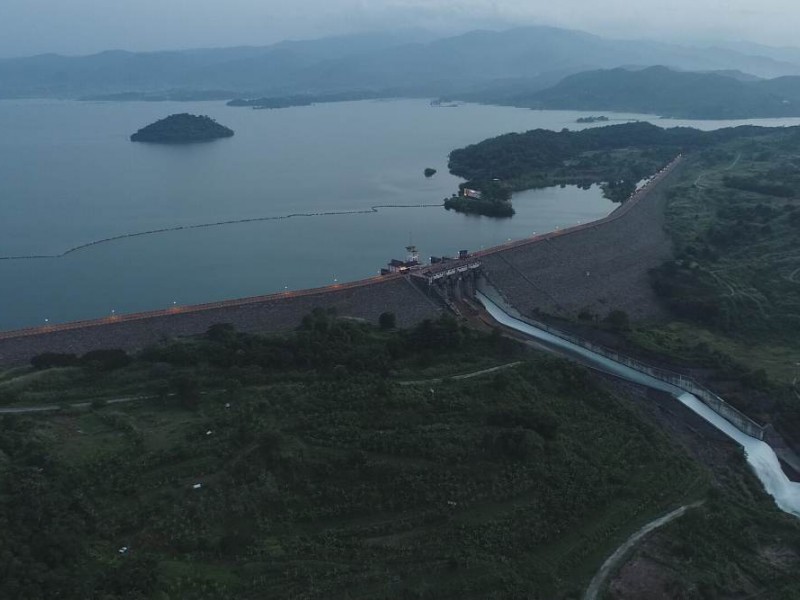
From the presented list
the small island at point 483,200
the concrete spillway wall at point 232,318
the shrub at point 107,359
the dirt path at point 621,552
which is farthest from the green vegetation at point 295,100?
the dirt path at point 621,552

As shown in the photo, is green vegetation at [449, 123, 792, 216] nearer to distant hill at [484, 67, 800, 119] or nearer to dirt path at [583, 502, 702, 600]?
dirt path at [583, 502, 702, 600]

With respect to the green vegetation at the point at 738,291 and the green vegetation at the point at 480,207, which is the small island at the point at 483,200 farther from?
the green vegetation at the point at 738,291

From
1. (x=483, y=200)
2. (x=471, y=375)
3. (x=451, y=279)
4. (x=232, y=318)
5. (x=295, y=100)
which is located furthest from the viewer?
(x=295, y=100)

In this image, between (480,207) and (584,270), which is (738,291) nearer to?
(584,270)

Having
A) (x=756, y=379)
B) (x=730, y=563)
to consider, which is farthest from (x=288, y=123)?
(x=730, y=563)

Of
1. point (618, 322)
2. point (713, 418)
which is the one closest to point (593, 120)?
point (618, 322)

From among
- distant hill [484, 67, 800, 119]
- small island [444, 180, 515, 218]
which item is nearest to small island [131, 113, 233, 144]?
small island [444, 180, 515, 218]
